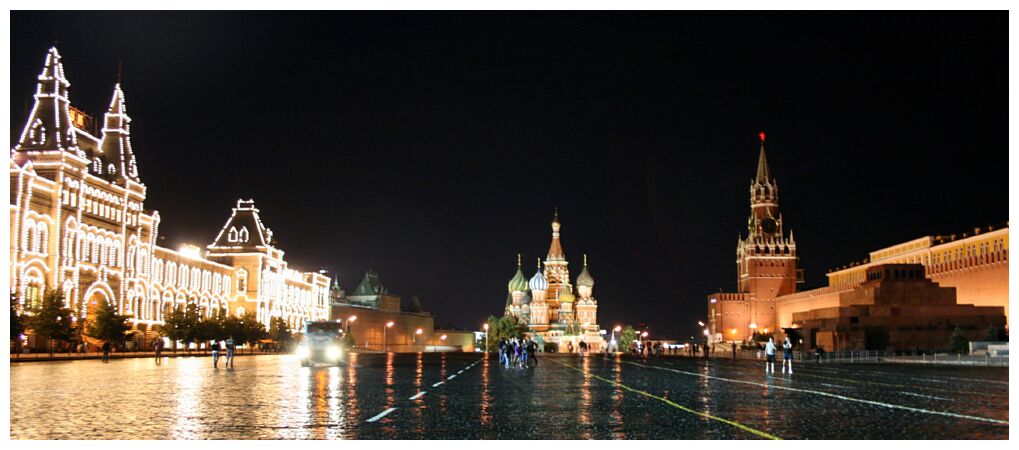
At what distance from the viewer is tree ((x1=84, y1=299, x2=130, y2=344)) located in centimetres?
6322

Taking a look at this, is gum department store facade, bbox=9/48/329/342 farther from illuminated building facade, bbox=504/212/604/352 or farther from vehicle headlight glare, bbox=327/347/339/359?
illuminated building facade, bbox=504/212/604/352

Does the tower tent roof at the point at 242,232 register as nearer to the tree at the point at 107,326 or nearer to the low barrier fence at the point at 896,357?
the tree at the point at 107,326

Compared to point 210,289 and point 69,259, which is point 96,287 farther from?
point 210,289

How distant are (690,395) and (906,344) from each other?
5129 centimetres

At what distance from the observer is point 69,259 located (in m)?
67.2

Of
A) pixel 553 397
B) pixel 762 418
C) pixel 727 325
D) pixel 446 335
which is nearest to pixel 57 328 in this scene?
pixel 553 397

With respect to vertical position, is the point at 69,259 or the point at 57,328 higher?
the point at 69,259

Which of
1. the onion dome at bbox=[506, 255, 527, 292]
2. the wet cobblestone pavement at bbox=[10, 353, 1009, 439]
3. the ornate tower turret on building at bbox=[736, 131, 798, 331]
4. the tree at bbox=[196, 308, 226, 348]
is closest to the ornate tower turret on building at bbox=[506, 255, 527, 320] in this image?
the onion dome at bbox=[506, 255, 527, 292]

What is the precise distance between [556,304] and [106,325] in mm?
111557

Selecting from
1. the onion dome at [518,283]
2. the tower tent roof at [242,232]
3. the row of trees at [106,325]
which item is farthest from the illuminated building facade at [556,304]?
the row of trees at [106,325]

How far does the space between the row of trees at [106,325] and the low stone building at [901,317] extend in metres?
41.3

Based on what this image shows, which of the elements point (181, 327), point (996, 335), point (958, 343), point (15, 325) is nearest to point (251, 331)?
point (181, 327)

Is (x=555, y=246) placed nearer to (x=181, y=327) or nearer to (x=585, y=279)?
(x=585, y=279)

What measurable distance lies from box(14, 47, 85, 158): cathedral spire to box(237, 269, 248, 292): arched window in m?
32.3
